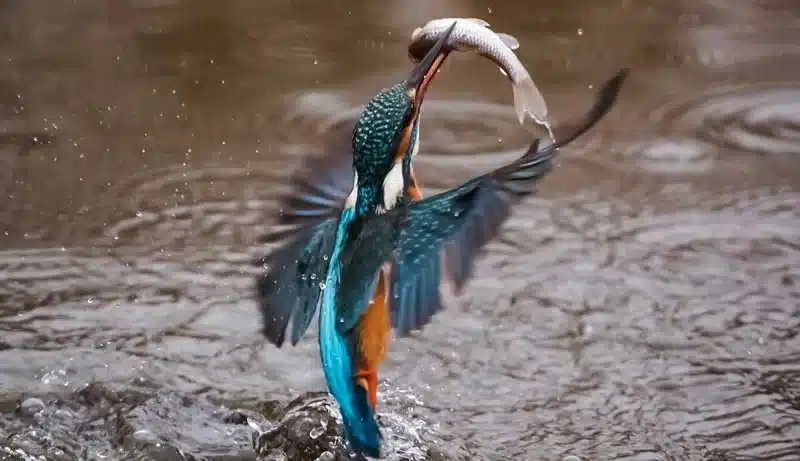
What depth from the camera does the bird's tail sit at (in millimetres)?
2488

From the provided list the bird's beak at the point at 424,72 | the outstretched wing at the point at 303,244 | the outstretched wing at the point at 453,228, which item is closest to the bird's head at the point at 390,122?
the bird's beak at the point at 424,72

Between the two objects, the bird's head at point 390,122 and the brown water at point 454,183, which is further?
the brown water at point 454,183

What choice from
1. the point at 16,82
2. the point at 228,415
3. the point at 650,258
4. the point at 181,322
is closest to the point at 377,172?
the point at 228,415

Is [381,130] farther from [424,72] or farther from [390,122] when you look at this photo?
[424,72]

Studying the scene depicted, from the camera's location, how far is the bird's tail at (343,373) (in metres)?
2.49

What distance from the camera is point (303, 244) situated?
2742 mm

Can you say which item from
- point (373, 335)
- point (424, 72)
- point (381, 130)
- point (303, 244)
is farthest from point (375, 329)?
point (424, 72)

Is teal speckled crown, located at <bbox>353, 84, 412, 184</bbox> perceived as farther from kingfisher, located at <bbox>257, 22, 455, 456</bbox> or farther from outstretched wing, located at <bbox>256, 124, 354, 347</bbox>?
outstretched wing, located at <bbox>256, 124, 354, 347</bbox>

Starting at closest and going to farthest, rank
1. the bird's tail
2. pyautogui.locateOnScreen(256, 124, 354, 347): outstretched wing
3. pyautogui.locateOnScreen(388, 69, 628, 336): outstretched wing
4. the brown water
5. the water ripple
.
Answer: pyautogui.locateOnScreen(388, 69, 628, 336): outstretched wing → the bird's tail → pyautogui.locateOnScreen(256, 124, 354, 347): outstretched wing → the brown water → the water ripple

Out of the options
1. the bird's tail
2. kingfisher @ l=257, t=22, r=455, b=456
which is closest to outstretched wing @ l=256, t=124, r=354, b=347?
kingfisher @ l=257, t=22, r=455, b=456

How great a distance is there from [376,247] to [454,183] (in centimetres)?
150

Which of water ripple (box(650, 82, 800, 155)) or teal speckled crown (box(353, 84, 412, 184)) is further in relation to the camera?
water ripple (box(650, 82, 800, 155))

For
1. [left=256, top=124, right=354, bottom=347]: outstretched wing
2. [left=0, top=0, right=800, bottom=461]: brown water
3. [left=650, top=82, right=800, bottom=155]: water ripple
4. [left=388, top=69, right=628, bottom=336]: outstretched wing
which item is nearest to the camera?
[left=388, top=69, right=628, bottom=336]: outstretched wing

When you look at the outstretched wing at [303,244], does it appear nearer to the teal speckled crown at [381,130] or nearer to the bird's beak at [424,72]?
the teal speckled crown at [381,130]
